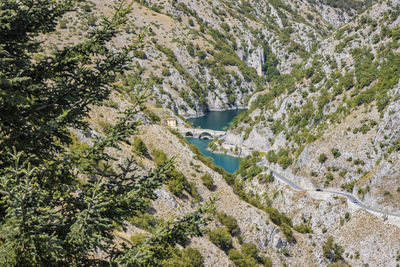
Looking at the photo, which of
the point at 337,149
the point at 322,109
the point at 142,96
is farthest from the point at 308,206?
the point at 142,96

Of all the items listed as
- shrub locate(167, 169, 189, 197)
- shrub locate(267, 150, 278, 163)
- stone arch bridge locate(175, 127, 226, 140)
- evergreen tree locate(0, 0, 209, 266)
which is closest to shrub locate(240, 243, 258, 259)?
shrub locate(167, 169, 189, 197)

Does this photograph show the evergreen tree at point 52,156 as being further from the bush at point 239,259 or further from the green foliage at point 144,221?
the bush at point 239,259

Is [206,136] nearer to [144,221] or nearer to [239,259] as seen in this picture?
[239,259]

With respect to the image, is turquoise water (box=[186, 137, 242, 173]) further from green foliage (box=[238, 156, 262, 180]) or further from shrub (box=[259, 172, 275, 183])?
shrub (box=[259, 172, 275, 183])

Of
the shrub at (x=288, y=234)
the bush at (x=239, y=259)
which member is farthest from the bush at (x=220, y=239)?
the shrub at (x=288, y=234)

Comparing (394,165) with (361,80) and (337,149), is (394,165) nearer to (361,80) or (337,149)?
(337,149)

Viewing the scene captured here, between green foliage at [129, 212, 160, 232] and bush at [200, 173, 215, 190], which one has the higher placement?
green foliage at [129, 212, 160, 232]

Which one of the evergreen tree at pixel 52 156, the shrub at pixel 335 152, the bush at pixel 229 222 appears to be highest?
the evergreen tree at pixel 52 156

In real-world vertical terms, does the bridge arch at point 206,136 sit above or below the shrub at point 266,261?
below
